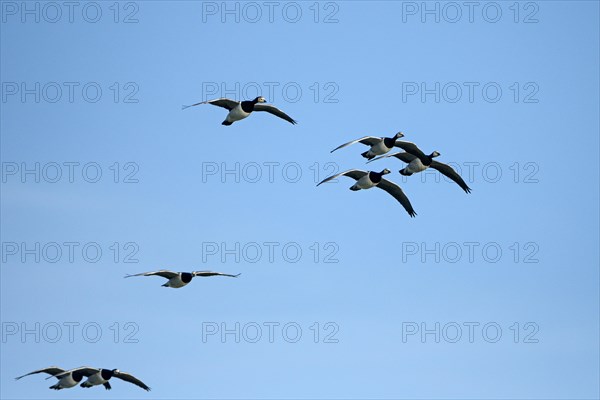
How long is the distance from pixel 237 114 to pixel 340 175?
721cm

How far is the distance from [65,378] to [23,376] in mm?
7718

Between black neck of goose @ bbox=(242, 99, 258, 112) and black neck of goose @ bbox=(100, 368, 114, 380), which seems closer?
black neck of goose @ bbox=(242, 99, 258, 112)

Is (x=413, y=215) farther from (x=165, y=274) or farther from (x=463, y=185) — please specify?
(x=165, y=274)

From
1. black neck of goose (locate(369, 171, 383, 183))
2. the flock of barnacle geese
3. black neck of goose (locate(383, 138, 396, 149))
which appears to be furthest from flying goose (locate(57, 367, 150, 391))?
black neck of goose (locate(383, 138, 396, 149))

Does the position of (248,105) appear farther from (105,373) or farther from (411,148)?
(105,373)

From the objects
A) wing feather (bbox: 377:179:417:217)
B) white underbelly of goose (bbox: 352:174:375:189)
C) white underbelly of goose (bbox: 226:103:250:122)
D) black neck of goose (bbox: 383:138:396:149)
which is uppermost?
white underbelly of goose (bbox: 226:103:250:122)

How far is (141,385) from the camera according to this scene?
87812 mm

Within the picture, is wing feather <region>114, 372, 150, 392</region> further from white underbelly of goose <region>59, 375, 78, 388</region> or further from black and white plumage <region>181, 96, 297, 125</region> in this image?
black and white plumage <region>181, 96, 297, 125</region>

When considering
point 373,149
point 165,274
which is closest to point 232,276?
point 165,274

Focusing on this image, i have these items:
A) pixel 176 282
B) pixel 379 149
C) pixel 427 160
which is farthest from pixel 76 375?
pixel 427 160

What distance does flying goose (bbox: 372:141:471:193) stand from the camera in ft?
270

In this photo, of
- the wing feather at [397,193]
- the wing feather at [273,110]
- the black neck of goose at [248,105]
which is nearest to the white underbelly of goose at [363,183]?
the wing feather at [397,193]

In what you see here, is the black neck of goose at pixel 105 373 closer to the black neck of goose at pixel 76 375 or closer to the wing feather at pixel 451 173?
the black neck of goose at pixel 76 375

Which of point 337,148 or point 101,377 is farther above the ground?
point 337,148
